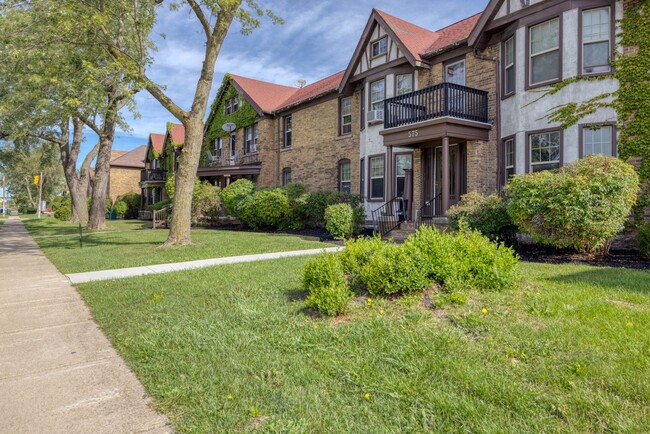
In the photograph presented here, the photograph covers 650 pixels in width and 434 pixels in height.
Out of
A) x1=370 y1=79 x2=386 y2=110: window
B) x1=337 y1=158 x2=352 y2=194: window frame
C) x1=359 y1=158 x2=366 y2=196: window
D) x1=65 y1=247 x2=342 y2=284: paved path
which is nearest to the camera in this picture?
x1=65 y1=247 x2=342 y2=284: paved path

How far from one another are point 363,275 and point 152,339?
102 inches

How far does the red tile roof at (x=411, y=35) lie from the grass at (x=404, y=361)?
12589 millimetres

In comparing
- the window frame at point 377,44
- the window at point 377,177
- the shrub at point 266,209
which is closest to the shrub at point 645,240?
the window at point 377,177

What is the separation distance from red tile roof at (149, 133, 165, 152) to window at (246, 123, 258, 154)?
72.0ft

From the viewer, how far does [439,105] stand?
46.1 feet

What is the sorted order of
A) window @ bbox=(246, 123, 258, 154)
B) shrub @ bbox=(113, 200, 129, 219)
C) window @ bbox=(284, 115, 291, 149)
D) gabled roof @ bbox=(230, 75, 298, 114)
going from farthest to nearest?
shrub @ bbox=(113, 200, 129, 219) < window @ bbox=(246, 123, 258, 154) < gabled roof @ bbox=(230, 75, 298, 114) < window @ bbox=(284, 115, 291, 149)

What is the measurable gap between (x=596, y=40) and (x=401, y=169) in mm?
7572

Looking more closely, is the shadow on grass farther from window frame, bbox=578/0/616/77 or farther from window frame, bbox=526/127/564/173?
window frame, bbox=578/0/616/77

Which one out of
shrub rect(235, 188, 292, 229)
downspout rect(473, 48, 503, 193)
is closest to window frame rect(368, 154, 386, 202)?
shrub rect(235, 188, 292, 229)

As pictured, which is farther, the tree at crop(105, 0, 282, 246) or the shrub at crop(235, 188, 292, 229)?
the shrub at crop(235, 188, 292, 229)

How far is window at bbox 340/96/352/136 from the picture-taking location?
20297 millimetres

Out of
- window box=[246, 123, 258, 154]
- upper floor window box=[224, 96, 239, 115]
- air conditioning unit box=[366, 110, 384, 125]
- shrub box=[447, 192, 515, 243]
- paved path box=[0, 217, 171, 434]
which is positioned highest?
upper floor window box=[224, 96, 239, 115]

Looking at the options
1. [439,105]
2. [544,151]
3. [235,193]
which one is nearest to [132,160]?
[235,193]

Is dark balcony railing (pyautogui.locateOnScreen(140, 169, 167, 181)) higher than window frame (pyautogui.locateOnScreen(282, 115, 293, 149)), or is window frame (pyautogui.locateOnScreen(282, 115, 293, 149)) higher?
window frame (pyautogui.locateOnScreen(282, 115, 293, 149))
